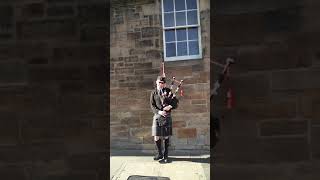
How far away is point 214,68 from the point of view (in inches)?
131

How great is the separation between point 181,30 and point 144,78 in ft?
1.69

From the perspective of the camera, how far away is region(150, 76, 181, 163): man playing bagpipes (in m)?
3.90

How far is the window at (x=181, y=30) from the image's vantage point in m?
4.14

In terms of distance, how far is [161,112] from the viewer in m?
4.05

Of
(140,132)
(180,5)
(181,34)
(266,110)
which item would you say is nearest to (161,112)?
(140,132)
